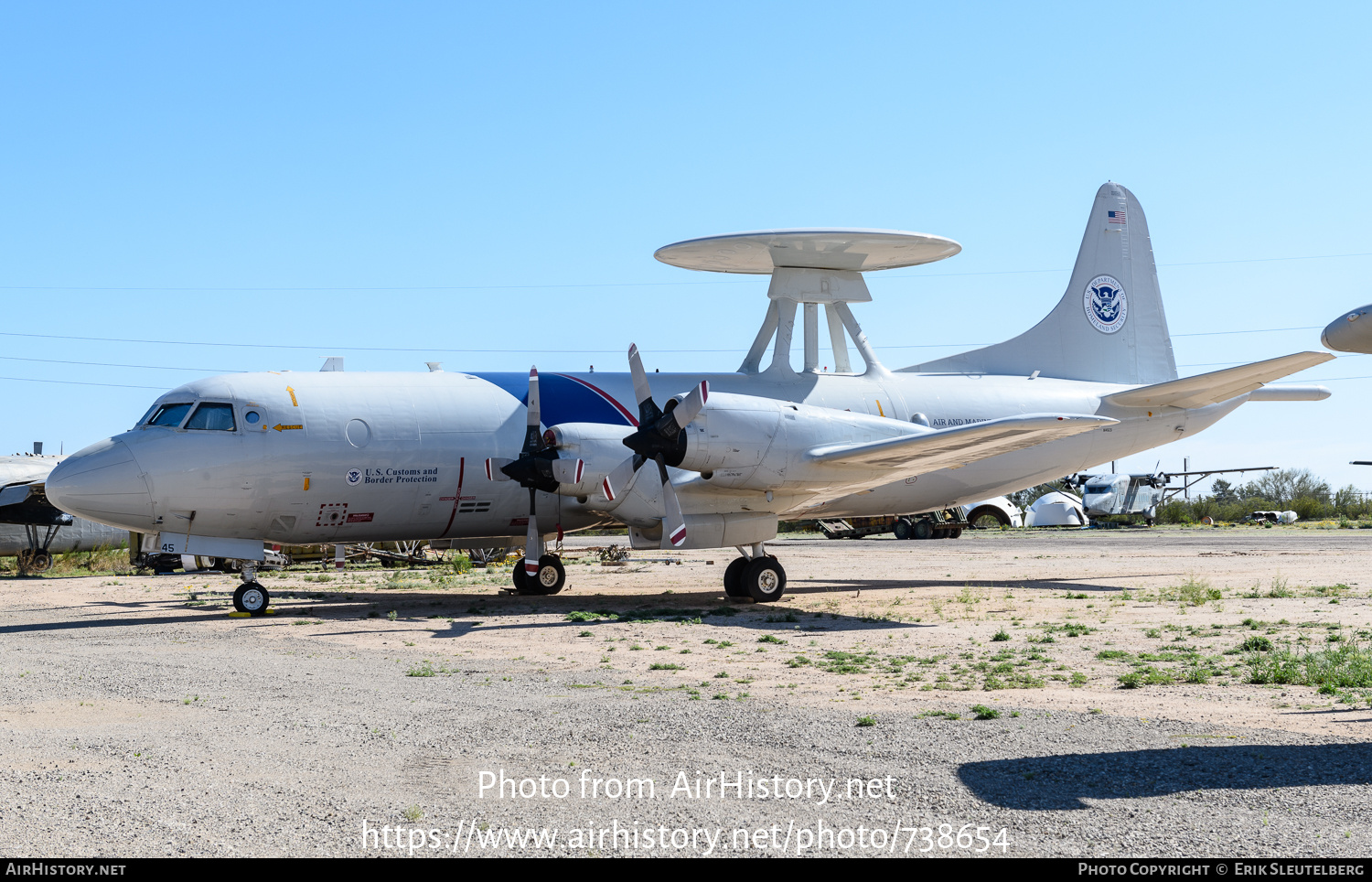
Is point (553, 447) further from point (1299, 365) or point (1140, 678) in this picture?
point (1299, 365)

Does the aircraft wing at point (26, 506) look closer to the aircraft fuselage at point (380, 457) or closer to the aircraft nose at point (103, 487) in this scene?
the aircraft nose at point (103, 487)

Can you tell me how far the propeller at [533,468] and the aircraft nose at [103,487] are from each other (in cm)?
510

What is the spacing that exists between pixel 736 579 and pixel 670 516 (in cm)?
Result: 238

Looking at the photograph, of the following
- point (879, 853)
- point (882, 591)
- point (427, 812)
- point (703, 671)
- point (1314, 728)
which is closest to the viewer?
point (879, 853)

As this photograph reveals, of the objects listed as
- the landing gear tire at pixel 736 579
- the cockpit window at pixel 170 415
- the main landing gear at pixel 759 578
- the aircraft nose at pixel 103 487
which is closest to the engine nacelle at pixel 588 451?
the main landing gear at pixel 759 578

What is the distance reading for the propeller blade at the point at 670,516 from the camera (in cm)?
1664

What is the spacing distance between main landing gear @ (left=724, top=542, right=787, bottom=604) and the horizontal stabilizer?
2136mm

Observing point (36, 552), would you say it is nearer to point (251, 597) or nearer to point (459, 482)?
point (251, 597)

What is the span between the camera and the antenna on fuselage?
831 inches

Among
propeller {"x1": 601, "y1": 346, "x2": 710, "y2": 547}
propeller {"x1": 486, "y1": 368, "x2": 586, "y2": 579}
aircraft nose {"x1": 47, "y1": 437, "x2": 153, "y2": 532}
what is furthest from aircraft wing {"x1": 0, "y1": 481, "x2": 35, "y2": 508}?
propeller {"x1": 601, "y1": 346, "x2": 710, "y2": 547}

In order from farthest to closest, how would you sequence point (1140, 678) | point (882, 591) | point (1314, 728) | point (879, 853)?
point (882, 591)
point (1140, 678)
point (1314, 728)
point (879, 853)

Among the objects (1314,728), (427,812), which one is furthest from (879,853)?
(1314,728)

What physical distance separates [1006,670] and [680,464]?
7048 millimetres

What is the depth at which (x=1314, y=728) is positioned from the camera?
299 inches
